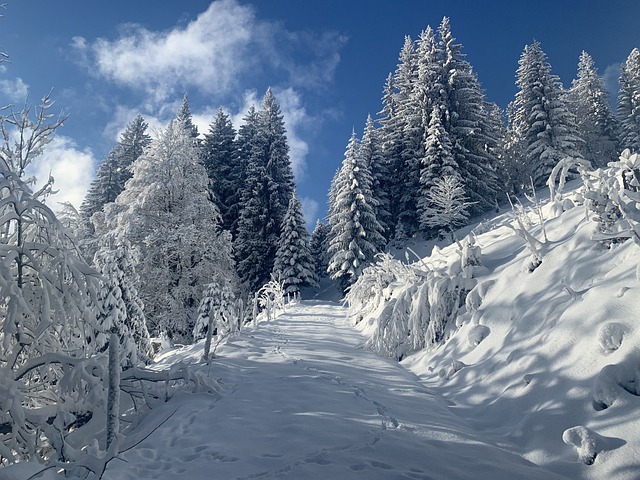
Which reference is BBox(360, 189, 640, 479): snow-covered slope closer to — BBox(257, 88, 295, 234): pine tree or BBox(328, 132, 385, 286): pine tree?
BBox(328, 132, 385, 286): pine tree

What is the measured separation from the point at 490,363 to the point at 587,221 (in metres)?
2.05

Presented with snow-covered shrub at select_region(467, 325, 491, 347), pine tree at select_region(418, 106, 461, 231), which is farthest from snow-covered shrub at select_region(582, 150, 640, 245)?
pine tree at select_region(418, 106, 461, 231)

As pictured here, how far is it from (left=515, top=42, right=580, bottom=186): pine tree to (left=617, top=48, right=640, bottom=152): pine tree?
779 cm

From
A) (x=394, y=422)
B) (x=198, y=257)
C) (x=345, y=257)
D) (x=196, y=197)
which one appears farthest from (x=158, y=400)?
(x=345, y=257)

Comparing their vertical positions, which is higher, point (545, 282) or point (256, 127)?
point (256, 127)

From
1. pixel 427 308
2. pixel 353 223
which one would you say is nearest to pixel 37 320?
pixel 427 308

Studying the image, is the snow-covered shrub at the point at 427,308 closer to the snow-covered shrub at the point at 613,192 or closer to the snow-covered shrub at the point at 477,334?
the snow-covered shrub at the point at 477,334

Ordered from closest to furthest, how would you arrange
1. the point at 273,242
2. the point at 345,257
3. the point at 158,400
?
the point at 158,400 → the point at 345,257 → the point at 273,242

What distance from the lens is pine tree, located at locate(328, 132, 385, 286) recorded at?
23.5 metres

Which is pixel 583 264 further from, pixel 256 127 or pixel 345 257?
pixel 256 127

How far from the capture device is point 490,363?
4.00 metres

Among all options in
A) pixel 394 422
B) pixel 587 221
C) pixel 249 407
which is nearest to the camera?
pixel 394 422

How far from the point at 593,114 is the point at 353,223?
2784cm

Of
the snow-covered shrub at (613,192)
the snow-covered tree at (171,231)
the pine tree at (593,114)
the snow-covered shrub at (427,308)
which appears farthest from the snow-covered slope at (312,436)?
the pine tree at (593,114)
